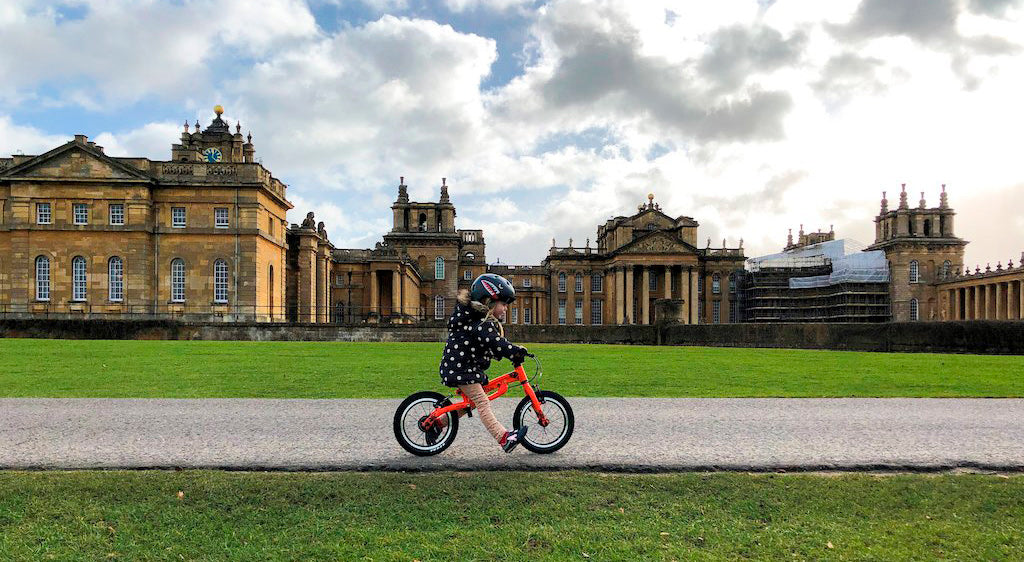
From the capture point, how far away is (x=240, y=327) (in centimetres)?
3584

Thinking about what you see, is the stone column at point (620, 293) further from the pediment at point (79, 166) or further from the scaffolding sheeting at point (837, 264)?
the pediment at point (79, 166)

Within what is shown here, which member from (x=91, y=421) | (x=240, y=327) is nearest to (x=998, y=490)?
(x=91, y=421)

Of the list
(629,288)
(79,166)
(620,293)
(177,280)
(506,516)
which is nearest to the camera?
(506,516)

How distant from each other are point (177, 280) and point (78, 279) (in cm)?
534

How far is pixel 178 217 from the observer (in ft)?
136

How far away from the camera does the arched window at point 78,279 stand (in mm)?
40938

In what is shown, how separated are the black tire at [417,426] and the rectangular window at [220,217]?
37.9 metres

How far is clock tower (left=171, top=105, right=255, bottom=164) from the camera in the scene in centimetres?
5869

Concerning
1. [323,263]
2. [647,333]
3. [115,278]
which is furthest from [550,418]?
[323,263]

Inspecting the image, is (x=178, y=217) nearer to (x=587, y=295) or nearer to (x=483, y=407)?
(x=483, y=407)

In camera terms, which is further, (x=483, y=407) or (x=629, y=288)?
(x=629, y=288)

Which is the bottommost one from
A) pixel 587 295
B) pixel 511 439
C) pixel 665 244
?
pixel 511 439

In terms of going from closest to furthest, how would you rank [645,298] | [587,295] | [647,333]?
[647,333]
[645,298]
[587,295]

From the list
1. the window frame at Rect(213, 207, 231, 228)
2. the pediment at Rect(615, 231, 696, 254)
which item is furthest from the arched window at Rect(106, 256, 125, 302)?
the pediment at Rect(615, 231, 696, 254)
